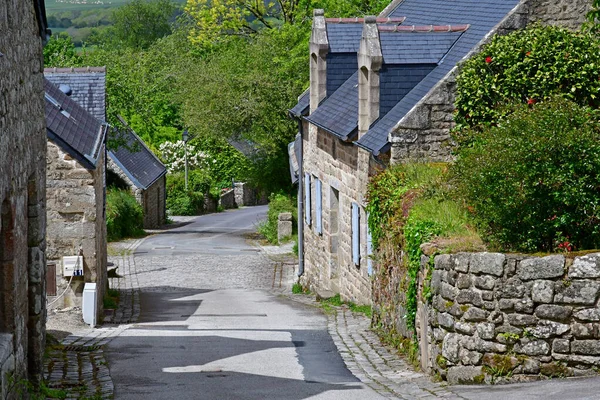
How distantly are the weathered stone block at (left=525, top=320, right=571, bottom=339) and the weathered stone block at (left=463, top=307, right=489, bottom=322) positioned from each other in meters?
0.42

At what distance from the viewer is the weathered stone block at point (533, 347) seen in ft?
29.8

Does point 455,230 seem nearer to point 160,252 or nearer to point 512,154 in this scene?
point 512,154

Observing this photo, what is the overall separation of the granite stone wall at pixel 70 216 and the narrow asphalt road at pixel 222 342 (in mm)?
1390

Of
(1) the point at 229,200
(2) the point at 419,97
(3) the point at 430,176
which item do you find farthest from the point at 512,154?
(1) the point at 229,200

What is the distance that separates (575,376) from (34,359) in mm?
4968

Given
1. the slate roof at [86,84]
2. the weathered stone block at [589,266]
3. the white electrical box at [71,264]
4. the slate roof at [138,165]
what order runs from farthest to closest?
1. the slate roof at [138,165]
2. the slate roof at [86,84]
3. the white electrical box at [71,264]
4. the weathered stone block at [589,266]

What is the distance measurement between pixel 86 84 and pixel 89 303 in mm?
6930

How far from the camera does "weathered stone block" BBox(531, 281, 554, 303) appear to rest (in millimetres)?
8977

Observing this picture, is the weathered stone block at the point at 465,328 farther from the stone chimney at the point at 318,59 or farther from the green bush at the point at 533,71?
the stone chimney at the point at 318,59

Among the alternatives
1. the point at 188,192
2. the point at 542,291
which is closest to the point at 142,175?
the point at 188,192

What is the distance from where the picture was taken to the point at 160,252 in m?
29.6

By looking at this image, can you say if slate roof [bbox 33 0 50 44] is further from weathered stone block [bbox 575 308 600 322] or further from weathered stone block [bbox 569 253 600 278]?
weathered stone block [bbox 575 308 600 322]

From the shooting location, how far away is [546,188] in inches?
370

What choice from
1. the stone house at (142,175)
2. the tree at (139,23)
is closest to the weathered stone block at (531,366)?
the stone house at (142,175)
